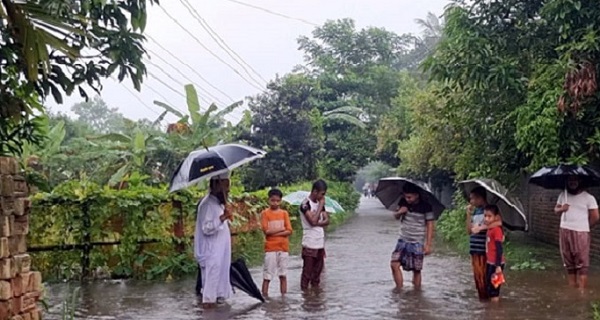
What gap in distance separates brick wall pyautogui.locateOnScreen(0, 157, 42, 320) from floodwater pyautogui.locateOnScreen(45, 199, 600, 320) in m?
2.13

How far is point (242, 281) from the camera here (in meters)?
9.17

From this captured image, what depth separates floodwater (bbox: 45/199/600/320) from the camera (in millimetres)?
8430

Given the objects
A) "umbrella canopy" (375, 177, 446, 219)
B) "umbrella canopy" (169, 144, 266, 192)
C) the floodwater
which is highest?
"umbrella canopy" (169, 144, 266, 192)

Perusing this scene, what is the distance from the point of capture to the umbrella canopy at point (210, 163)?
8.44 meters

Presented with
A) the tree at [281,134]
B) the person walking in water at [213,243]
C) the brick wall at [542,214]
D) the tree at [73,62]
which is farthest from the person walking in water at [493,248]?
the tree at [281,134]

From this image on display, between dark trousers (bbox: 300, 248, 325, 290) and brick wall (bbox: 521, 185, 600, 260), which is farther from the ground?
brick wall (bbox: 521, 185, 600, 260)

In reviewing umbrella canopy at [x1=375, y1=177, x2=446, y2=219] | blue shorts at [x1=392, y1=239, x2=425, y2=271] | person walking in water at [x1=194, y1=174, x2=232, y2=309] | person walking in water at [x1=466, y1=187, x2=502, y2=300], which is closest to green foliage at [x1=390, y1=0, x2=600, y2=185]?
umbrella canopy at [x1=375, y1=177, x2=446, y2=219]

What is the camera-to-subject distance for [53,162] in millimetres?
21609

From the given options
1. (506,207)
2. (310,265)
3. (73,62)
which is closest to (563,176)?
(506,207)

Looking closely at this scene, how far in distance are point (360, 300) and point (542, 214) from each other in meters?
8.44

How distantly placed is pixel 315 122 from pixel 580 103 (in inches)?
745

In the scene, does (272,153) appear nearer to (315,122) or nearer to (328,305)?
(315,122)

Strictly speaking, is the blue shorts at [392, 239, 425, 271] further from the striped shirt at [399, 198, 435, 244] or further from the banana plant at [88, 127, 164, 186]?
the banana plant at [88, 127, 164, 186]

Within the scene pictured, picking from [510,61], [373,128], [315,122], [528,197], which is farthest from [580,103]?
[373,128]
